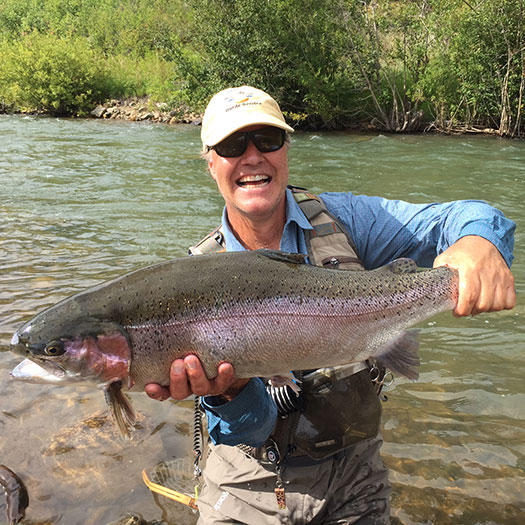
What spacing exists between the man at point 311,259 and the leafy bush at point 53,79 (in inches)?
1196

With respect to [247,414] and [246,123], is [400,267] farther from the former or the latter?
[246,123]

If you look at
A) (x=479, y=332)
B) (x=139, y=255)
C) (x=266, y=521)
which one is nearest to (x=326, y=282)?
(x=266, y=521)

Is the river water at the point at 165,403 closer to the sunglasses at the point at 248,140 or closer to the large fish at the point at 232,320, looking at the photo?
the large fish at the point at 232,320

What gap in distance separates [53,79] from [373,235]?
33.2 metres

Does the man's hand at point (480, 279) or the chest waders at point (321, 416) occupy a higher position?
the man's hand at point (480, 279)

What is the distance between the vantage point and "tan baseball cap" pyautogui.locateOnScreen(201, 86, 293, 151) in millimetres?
2715

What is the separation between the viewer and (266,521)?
2479 mm

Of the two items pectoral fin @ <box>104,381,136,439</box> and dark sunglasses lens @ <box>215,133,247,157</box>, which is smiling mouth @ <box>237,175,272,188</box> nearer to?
dark sunglasses lens @ <box>215,133,247,157</box>

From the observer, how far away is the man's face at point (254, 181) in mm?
2760

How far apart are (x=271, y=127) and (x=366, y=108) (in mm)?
22352

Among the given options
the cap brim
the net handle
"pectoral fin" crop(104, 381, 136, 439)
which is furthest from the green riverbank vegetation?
"pectoral fin" crop(104, 381, 136, 439)

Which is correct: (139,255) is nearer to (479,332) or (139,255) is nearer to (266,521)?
(479,332)

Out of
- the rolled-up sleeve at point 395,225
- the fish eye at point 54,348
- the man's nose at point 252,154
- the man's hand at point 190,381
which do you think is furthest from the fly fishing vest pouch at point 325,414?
the man's nose at point 252,154

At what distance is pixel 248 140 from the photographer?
279 centimetres
